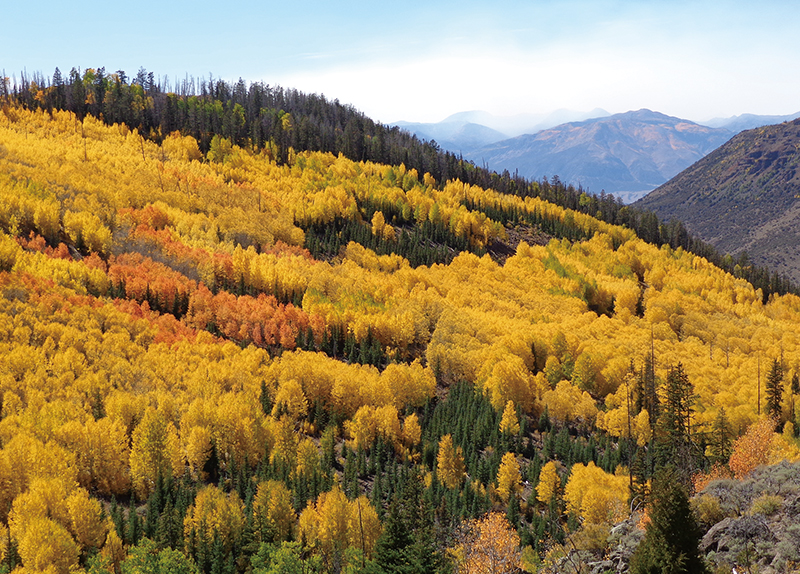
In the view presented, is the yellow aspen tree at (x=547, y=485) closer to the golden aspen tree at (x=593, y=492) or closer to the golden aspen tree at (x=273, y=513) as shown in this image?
the golden aspen tree at (x=593, y=492)

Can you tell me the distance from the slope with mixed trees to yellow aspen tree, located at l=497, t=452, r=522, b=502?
325mm

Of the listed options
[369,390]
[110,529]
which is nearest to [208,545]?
[110,529]

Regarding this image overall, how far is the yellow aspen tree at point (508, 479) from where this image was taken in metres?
90.6

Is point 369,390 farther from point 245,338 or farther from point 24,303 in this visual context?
point 24,303

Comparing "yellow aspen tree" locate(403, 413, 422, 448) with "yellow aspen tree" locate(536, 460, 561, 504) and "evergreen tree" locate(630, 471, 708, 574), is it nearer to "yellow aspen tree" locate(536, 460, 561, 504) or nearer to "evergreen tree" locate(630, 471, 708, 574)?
"yellow aspen tree" locate(536, 460, 561, 504)

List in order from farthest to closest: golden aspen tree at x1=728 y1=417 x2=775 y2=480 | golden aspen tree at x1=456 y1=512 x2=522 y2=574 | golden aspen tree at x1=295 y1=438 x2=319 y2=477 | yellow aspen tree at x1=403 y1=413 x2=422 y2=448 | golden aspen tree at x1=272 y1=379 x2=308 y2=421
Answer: golden aspen tree at x1=272 y1=379 x2=308 y2=421, yellow aspen tree at x1=403 y1=413 x2=422 y2=448, golden aspen tree at x1=295 y1=438 x2=319 y2=477, golden aspen tree at x1=728 y1=417 x2=775 y2=480, golden aspen tree at x1=456 y1=512 x2=522 y2=574

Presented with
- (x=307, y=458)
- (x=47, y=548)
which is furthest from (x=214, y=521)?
(x=307, y=458)

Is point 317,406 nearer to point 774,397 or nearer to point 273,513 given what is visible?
point 273,513

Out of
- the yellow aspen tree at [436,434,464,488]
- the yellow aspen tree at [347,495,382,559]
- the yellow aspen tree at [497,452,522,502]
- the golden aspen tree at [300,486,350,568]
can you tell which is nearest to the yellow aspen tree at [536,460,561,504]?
the yellow aspen tree at [497,452,522,502]

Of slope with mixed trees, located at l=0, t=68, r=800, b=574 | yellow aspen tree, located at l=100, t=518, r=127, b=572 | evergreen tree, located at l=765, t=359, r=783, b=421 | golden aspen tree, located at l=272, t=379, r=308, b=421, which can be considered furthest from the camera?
evergreen tree, located at l=765, t=359, r=783, b=421

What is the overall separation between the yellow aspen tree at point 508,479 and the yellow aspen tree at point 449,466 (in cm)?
598

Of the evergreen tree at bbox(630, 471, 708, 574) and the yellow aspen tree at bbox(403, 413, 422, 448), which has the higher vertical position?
the evergreen tree at bbox(630, 471, 708, 574)

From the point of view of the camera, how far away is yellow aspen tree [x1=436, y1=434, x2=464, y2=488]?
93062mm

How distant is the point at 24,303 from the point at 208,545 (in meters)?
82.7
